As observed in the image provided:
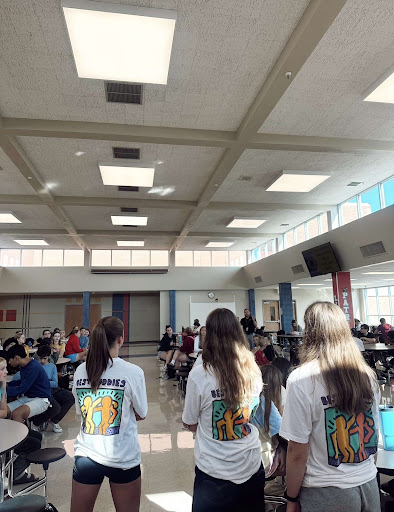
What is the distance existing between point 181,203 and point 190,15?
632 cm

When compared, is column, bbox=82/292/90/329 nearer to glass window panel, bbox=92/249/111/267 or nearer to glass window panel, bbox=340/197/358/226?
glass window panel, bbox=92/249/111/267

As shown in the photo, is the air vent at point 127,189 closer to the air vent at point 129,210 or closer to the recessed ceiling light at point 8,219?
the air vent at point 129,210

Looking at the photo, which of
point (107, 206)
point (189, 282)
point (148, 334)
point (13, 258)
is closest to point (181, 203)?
point (107, 206)

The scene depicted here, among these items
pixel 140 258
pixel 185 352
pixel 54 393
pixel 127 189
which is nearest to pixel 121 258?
pixel 140 258

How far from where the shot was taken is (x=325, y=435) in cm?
142

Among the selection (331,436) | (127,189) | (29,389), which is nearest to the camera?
(331,436)

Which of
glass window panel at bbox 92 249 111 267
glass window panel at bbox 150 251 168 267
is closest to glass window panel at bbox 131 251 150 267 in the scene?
glass window panel at bbox 150 251 168 267

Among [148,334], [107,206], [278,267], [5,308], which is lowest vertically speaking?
[148,334]

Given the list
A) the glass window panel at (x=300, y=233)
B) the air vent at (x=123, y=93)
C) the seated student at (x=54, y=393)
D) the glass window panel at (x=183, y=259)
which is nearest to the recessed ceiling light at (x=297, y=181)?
the air vent at (x=123, y=93)

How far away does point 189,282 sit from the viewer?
17594 millimetres

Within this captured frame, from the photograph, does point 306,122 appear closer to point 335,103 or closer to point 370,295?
point 335,103

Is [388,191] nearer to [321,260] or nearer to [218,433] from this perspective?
[321,260]

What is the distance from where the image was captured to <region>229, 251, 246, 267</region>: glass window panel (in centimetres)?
1830

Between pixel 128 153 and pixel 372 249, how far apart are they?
6.14 m
